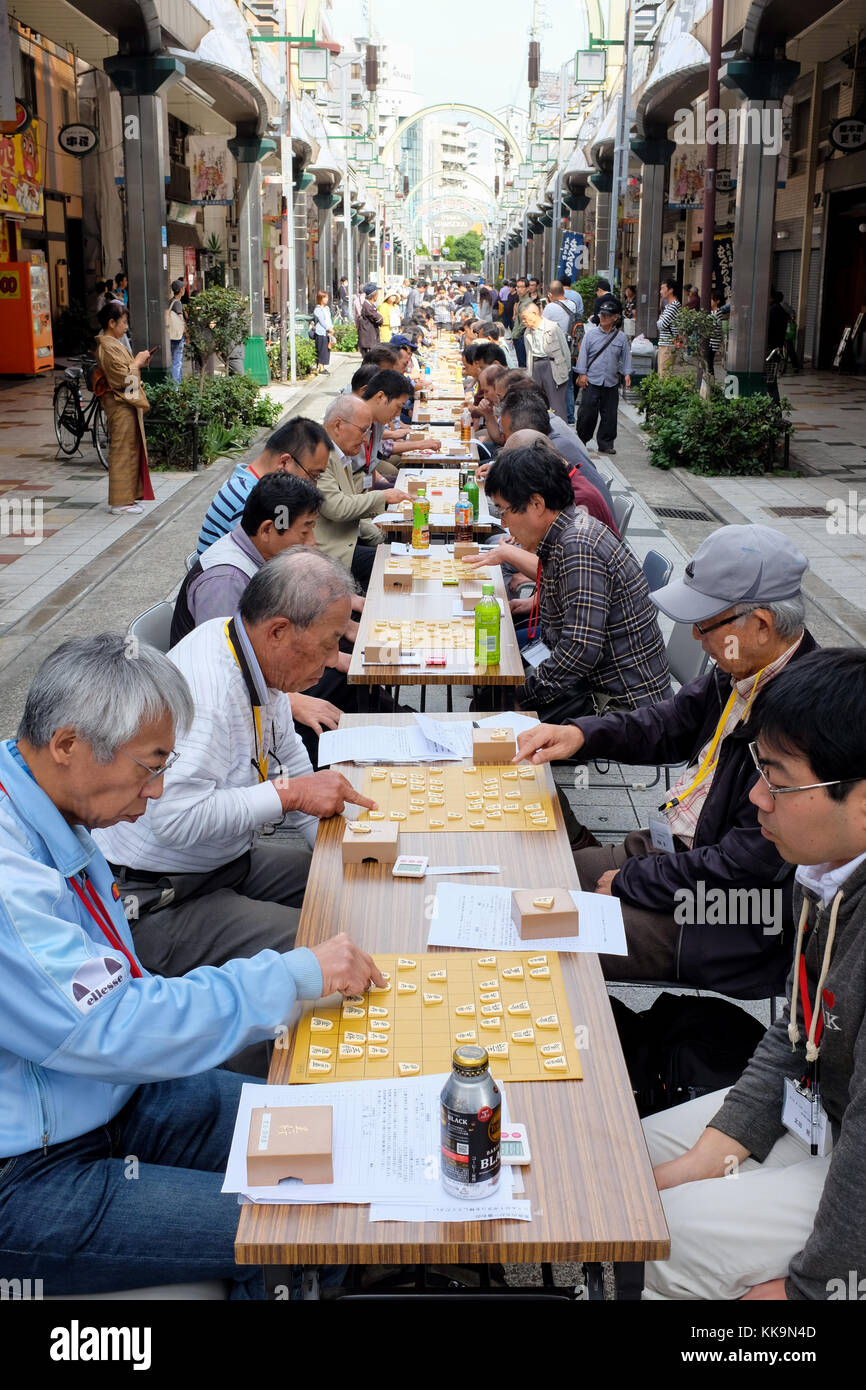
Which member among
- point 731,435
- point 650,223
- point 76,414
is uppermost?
point 650,223

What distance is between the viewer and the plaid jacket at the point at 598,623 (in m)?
4.51

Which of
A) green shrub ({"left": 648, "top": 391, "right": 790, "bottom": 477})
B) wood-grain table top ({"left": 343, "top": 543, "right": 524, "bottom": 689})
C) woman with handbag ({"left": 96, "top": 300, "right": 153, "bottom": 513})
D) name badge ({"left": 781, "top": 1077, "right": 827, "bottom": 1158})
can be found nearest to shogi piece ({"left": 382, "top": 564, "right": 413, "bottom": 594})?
wood-grain table top ({"left": 343, "top": 543, "right": 524, "bottom": 689})

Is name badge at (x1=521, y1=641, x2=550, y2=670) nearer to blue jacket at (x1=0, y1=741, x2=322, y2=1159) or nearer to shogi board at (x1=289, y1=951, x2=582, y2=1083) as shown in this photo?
shogi board at (x1=289, y1=951, x2=582, y2=1083)

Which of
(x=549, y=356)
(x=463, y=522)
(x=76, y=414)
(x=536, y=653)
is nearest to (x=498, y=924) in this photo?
(x=536, y=653)

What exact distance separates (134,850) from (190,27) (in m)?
13.9

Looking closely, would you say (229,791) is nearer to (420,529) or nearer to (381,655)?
(381,655)

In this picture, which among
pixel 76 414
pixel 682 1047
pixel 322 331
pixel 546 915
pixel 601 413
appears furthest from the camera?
pixel 322 331

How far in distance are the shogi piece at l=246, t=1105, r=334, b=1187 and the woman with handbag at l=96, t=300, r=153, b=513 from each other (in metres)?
9.40

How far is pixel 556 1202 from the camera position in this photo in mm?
1901

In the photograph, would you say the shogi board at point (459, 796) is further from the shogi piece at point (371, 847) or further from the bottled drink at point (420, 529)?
the bottled drink at point (420, 529)

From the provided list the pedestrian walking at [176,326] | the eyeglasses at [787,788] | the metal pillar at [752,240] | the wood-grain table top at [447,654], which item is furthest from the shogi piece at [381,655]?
the pedestrian walking at [176,326]

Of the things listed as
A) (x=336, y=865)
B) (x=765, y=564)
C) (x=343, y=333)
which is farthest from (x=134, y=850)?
(x=343, y=333)

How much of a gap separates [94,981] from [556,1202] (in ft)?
2.74

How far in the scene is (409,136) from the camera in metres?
140
